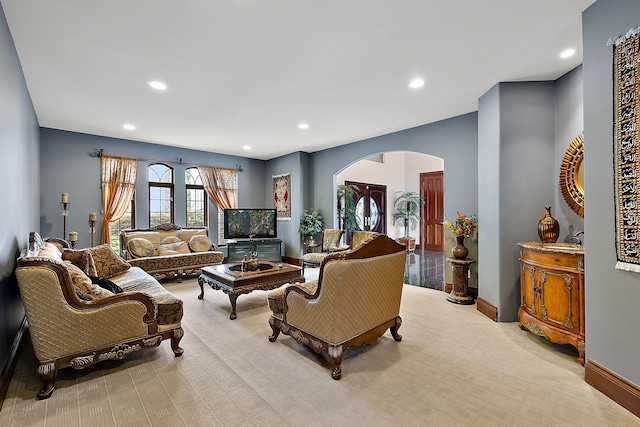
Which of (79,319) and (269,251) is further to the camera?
(269,251)

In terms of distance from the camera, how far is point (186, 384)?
86.4 inches

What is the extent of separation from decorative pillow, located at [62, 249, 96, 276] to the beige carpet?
1.00 metres

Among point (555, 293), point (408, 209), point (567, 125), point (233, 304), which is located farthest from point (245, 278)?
point (408, 209)

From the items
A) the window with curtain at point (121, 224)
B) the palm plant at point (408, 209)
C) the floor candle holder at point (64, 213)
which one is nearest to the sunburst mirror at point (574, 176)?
the palm plant at point (408, 209)

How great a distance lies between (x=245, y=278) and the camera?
3.64 meters

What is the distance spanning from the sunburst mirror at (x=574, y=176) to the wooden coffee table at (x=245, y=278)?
10.9ft

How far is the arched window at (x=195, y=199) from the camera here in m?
7.03

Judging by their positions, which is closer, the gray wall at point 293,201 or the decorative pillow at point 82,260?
the decorative pillow at point 82,260

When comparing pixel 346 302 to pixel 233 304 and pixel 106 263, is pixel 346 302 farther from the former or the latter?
pixel 106 263

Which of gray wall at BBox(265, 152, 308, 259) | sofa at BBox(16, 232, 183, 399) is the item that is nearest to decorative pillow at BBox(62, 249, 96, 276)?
sofa at BBox(16, 232, 183, 399)

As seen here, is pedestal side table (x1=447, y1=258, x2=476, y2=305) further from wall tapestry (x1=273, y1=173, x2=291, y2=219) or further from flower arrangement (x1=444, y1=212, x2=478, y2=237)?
wall tapestry (x1=273, y1=173, x2=291, y2=219)

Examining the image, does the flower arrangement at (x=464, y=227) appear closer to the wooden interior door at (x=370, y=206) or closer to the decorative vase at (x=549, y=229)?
the decorative vase at (x=549, y=229)

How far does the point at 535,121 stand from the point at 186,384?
4393 millimetres

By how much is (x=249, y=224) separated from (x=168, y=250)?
190 centimetres
